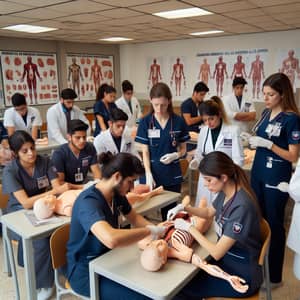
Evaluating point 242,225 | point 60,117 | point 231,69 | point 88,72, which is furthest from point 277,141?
point 88,72

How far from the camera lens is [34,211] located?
1776mm

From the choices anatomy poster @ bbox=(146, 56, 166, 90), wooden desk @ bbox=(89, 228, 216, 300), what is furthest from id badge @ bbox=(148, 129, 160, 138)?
anatomy poster @ bbox=(146, 56, 166, 90)

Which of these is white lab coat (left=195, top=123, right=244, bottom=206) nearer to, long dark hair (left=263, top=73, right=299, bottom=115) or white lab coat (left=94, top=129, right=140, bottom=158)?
long dark hair (left=263, top=73, right=299, bottom=115)

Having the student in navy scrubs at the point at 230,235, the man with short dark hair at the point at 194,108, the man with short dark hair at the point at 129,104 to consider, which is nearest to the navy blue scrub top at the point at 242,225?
the student in navy scrubs at the point at 230,235

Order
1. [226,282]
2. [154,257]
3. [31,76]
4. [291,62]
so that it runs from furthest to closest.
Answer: [31,76]
[291,62]
[226,282]
[154,257]

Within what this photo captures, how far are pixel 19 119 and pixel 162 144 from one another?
225 cm

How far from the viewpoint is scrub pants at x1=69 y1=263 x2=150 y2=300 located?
1.35 meters

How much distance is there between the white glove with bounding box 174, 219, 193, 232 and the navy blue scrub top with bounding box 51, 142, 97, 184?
1.12 metres

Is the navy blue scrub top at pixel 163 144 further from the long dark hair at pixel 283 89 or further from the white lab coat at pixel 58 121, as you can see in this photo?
the white lab coat at pixel 58 121

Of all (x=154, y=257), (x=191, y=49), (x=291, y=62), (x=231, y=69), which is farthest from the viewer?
(x=191, y=49)

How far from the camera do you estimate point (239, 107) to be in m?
4.01

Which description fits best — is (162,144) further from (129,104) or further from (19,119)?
(129,104)

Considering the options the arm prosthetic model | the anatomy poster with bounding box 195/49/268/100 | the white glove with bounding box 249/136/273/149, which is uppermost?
the anatomy poster with bounding box 195/49/268/100

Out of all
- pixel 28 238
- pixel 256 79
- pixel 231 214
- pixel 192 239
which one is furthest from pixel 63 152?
pixel 256 79
